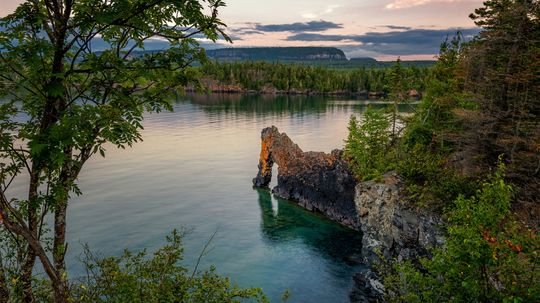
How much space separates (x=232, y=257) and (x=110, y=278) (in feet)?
83.9

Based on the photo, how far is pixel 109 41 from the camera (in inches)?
418

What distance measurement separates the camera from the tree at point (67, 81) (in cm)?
780

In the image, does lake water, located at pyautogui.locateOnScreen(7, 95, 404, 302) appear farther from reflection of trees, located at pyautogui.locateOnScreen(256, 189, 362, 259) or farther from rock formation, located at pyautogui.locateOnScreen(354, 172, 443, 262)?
rock formation, located at pyautogui.locateOnScreen(354, 172, 443, 262)

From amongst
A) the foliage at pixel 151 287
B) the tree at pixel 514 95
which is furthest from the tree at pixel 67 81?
the tree at pixel 514 95

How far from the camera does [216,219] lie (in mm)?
45188

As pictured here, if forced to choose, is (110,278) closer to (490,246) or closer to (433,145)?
(490,246)

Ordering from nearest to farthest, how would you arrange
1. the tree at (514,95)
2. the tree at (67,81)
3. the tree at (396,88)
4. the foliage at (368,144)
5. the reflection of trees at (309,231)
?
the tree at (67,81) → the tree at (514,95) → the reflection of trees at (309,231) → the foliage at (368,144) → the tree at (396,88)

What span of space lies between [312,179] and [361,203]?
15.9 metres

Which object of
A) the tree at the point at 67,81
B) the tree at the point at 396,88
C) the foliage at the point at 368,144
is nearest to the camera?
the tree at the point at 67,81

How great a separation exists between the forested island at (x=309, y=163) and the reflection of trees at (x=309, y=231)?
1.43 m

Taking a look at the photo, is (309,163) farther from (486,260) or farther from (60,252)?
(60,252)

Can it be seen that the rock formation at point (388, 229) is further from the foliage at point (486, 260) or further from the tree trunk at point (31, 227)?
the tree trunk at point (31, 227)

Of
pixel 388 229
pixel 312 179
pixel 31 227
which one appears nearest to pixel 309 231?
pixel 312 179

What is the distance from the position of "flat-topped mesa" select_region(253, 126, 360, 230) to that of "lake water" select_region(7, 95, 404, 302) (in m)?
1.69
